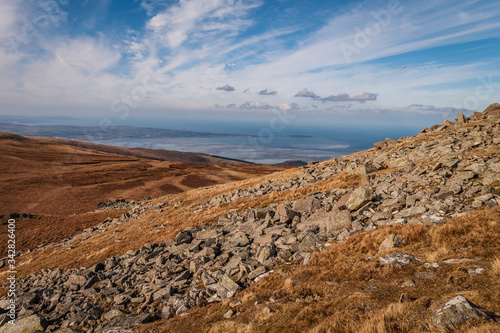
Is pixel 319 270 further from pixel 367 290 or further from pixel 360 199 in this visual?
pixel 360 199

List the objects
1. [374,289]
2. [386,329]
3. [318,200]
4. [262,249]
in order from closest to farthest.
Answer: [386,329] < [374,289] < [262,249] < [318,200]

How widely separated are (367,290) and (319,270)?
240 cm

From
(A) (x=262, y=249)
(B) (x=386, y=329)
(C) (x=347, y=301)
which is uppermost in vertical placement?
(B) (x=386, y=329)

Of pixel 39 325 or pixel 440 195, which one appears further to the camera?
pixel 440 195

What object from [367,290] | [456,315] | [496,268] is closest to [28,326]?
[367,290]

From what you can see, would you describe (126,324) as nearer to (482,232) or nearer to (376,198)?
(482,232)

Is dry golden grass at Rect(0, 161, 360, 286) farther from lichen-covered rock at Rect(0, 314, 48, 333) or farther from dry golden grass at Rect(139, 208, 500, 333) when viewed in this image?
dry golden grass at Rect(139, 208, 500, 333)

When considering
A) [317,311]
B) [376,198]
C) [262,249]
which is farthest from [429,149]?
[317,311]

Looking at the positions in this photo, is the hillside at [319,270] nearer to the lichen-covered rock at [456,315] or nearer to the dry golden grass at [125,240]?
the lichen-covered rock at [456,315]

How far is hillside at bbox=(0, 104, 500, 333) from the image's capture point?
6887 mm

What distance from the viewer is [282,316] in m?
7.68

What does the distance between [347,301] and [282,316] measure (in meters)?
2.26

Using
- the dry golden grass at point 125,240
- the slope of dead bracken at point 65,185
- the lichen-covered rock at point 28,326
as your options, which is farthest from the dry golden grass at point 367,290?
the slope of dead bracken at point 65,185

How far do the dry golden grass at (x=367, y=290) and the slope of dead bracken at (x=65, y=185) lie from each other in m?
36.7
